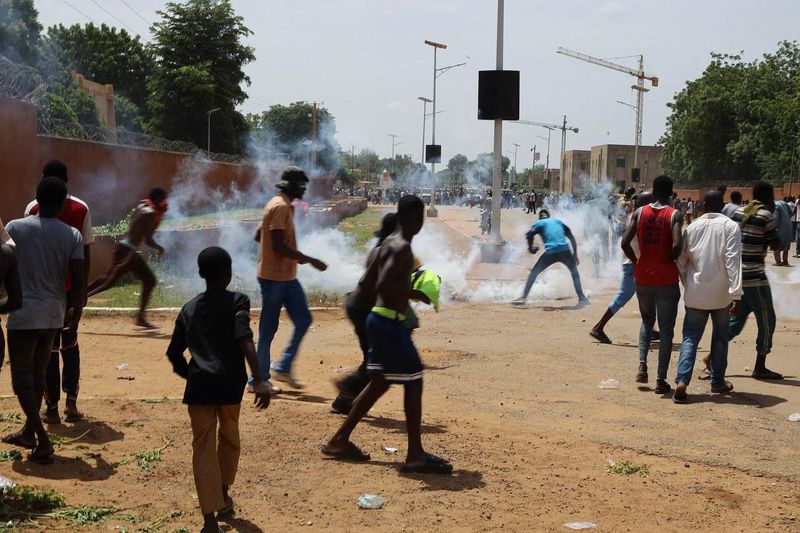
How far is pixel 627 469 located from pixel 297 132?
259 ft

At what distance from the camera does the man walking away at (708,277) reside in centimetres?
705

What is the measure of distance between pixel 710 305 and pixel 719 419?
96 centimetres

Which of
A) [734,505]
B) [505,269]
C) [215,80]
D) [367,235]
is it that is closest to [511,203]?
[215,80]

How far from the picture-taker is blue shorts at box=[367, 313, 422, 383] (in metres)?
5.05

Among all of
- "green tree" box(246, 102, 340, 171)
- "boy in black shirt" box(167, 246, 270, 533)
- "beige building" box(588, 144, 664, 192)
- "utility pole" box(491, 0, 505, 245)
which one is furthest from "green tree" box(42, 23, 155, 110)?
"boy in black shirt" box(167, 246, 270, 533)

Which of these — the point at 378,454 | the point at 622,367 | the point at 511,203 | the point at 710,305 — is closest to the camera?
the point at 378,454

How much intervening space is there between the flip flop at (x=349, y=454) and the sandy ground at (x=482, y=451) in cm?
6

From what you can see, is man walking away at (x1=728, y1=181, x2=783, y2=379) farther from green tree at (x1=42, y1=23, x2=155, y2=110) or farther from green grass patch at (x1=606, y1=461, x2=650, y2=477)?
green tree at (x1=42, y1=23, x2=155, y2=110)

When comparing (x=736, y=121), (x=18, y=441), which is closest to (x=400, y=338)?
(x=18, y=441)

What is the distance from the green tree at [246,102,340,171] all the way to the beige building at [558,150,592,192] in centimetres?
3350

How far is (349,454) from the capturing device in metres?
5.36

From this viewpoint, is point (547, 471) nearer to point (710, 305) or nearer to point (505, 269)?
point (710, 305)

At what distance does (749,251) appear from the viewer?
788 cm

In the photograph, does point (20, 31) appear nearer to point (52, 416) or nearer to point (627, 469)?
point (52, 416)
